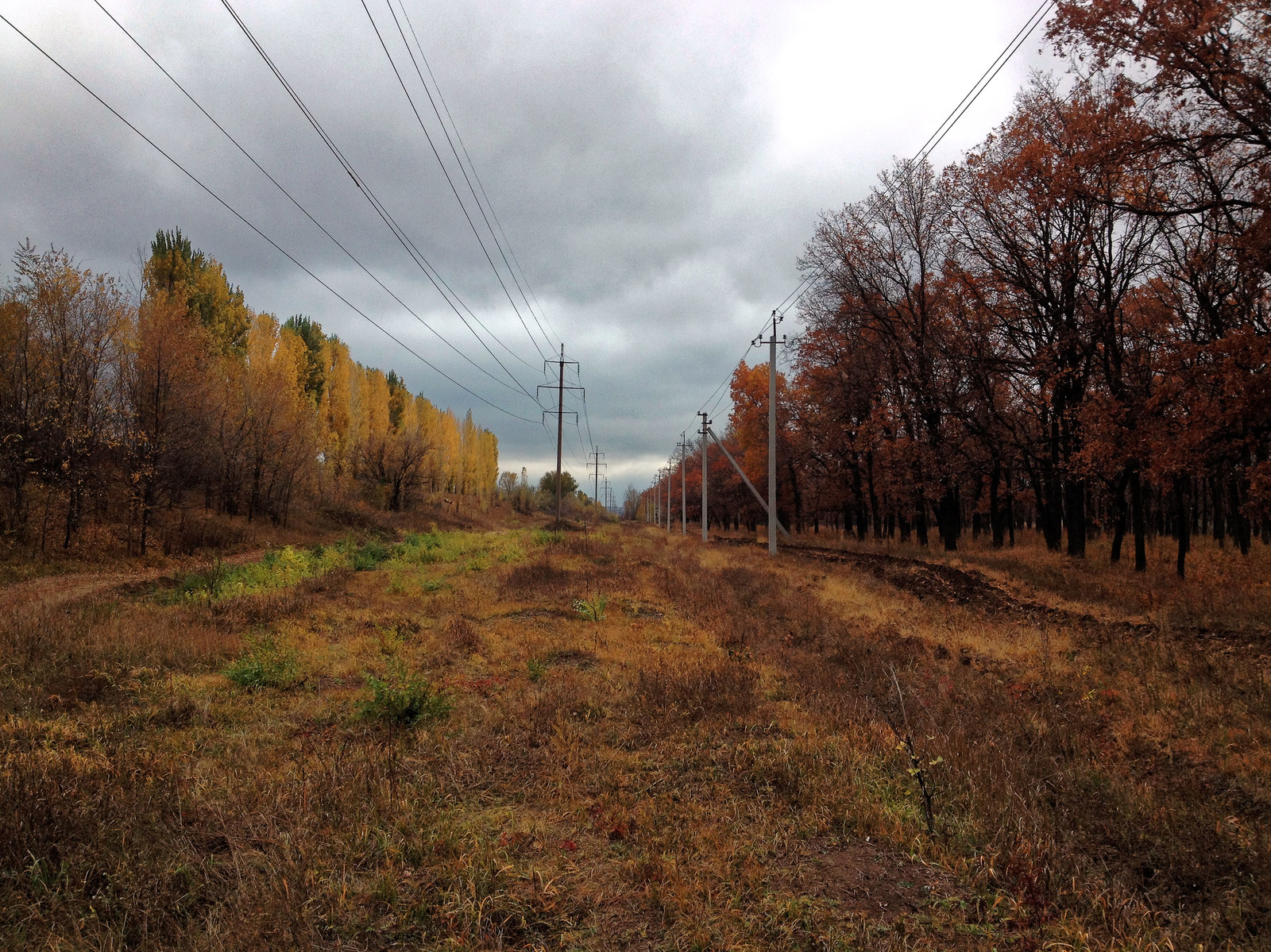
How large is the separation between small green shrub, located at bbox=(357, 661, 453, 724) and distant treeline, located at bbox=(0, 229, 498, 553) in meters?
18.3

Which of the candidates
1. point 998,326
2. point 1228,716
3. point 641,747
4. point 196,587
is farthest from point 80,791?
point 998,326

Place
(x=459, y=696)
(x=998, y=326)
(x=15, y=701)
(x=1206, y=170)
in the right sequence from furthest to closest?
1. (x=998, y=326)
2. (x=1206, y=170)
3. (x=459, y=696)
4. (x=15, y=701)

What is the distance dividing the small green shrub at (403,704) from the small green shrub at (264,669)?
6.18 feet

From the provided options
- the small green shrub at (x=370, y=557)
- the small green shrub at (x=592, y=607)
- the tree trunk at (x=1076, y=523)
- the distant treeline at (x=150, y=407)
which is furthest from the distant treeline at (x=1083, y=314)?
the distant treeline at (x=150, y=407)

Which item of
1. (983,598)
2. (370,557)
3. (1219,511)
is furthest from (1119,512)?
(370,557)

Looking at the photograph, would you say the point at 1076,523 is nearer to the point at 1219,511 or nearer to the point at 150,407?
the point at 1219,511

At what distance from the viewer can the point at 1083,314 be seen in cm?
2112

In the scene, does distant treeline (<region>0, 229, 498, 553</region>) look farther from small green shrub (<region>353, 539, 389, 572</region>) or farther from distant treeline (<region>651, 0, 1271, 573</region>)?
distant treeline (<region>651, 0, 1271, 573</region>)

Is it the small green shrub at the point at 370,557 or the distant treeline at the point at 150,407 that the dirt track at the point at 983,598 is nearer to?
the small green shrub at the point at 370,557

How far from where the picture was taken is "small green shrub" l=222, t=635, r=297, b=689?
320 inches

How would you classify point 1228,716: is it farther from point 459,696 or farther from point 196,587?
point 196,587

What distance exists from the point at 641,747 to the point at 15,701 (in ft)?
21.3

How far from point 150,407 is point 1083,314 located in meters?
31.8

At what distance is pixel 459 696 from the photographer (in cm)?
775
